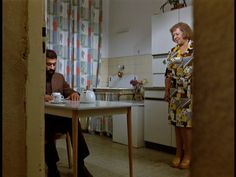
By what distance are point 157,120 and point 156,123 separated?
4 cm

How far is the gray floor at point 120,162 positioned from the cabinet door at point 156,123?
0.53 feet

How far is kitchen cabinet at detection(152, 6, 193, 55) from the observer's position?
134 inches

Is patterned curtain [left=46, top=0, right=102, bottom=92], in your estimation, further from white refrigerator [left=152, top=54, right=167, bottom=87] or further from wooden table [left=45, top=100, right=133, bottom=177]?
wooden table [left=45, top=100, right=133, bottom=177]

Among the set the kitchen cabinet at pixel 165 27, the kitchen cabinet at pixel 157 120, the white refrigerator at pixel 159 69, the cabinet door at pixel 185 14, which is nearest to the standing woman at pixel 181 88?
the kitchen cabinet at pixel 157 120

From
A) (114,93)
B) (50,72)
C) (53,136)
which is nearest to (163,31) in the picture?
(114,93)

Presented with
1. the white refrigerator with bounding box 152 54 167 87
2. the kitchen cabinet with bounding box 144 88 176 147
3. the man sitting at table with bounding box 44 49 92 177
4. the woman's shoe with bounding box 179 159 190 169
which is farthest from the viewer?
the white refrigerator with bounding box 152 54 167 87

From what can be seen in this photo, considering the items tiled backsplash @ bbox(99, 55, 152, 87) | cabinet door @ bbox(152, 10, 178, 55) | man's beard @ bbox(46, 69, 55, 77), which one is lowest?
man's beard @ bbox(46, 69, 55, 77)

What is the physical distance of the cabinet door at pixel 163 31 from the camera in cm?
→ 350

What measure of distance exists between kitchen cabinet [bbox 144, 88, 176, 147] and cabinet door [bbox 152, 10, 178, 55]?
0.60 metres

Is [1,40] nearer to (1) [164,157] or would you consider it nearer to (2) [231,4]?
(2) [231,4]

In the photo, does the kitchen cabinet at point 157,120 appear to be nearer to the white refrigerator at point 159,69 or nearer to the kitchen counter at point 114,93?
the white refrigerator at point 159,69

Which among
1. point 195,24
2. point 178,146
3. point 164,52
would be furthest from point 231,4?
point 164,52

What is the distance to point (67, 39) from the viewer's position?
14.3 feet

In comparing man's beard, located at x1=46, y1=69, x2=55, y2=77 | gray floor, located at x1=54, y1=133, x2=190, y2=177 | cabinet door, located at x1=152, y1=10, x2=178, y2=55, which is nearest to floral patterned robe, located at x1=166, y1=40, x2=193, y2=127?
gray floor, located at x1=54, y1=133, x2=190, y2=177
